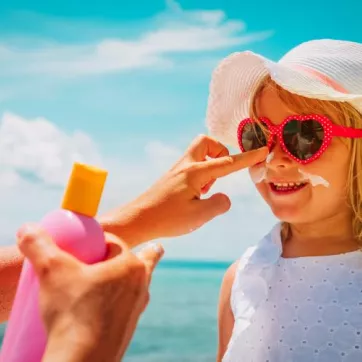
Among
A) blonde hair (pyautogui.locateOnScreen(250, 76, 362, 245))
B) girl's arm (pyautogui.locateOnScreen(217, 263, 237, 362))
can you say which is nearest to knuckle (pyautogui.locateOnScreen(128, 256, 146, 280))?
blonde hair (pyautogui.locateOnScreen(250, 76, 362, 245))

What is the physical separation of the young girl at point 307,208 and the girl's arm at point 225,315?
0.02 metres

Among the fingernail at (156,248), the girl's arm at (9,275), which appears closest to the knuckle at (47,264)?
the fingernail at (156,248)

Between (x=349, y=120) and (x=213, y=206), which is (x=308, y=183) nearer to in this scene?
(x=349, y=120)

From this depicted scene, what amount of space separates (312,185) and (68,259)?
5.46 feet

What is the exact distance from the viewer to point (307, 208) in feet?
8.30

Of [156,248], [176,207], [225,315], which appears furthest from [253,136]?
[156,248]

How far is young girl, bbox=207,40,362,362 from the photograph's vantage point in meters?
2.44

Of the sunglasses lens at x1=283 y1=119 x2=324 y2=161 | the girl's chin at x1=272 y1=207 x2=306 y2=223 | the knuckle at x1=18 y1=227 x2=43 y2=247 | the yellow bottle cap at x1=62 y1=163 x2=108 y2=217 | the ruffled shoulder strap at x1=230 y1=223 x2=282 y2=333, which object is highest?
the sunglasses lens at x1=283 y1=119 x2=324 y2=161

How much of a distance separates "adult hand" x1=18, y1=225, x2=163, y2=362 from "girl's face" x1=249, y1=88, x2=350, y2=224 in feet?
5.17

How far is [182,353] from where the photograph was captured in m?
13.5

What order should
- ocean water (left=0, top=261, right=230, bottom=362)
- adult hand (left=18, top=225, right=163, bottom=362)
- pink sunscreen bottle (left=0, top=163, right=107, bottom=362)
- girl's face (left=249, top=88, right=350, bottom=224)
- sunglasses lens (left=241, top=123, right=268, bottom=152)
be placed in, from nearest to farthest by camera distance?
1. adult hand (left=18, top=225, right=163, bottom=362)
2. pink sunscreen bottle (left=0, top=163, right=107, bottom=362)
3. girl's face (left=249, top=88, right=350, bottom=224)
4. sunglasses lens (left=241, top=123, right=268, bottom=152)
5. ocean water (left=0, top=261, right=230, bottom=362)

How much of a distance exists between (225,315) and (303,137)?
946 mm

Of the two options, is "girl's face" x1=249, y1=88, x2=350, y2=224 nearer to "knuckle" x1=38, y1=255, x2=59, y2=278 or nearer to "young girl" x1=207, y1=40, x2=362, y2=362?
"young girl" x1=207, y1=40, x2=362, y2=362

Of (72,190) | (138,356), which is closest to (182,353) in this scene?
(138,356)
